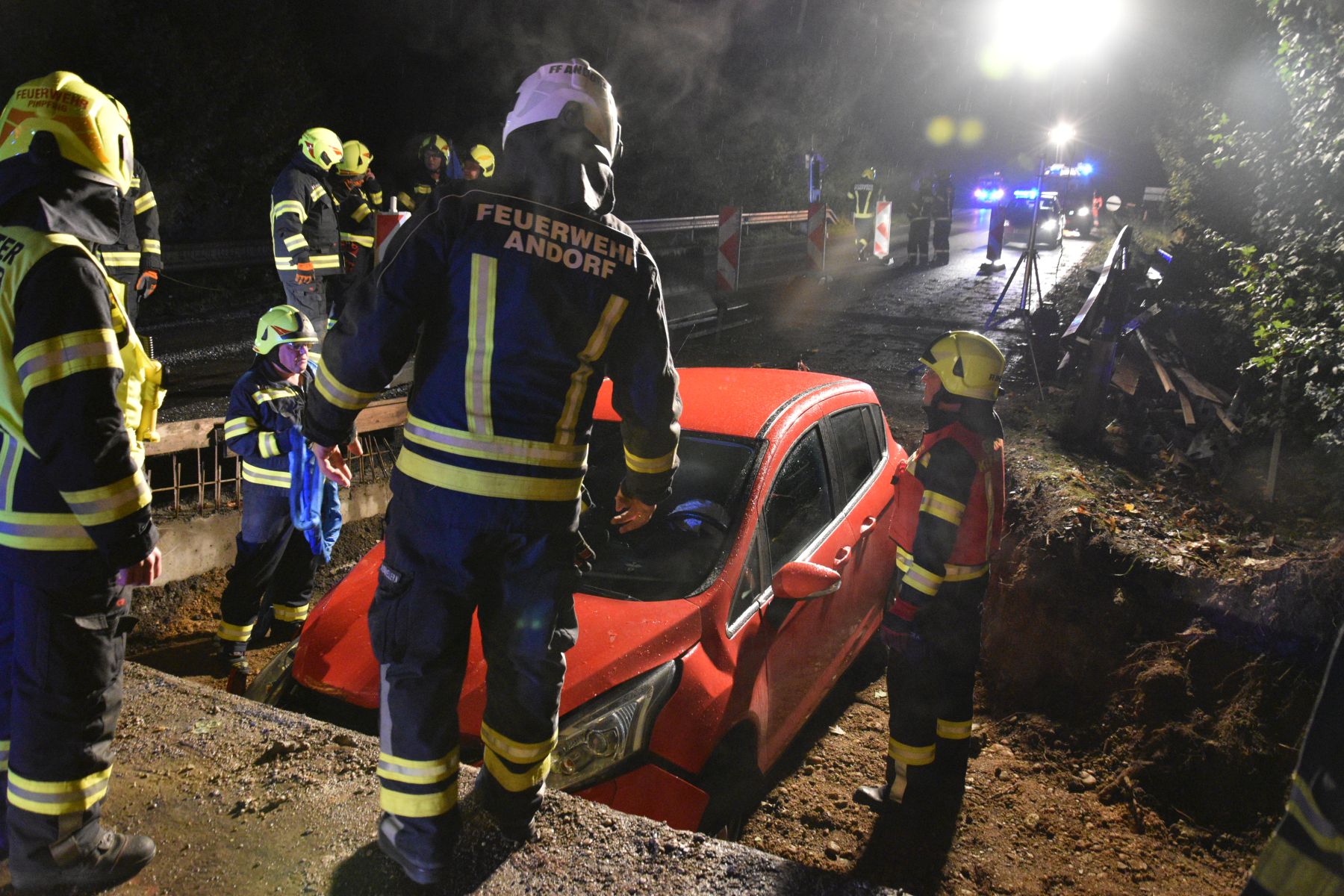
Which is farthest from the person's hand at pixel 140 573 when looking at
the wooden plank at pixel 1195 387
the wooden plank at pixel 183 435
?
the wooden plank at pixel 1195 387

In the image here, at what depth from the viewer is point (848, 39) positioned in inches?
1351

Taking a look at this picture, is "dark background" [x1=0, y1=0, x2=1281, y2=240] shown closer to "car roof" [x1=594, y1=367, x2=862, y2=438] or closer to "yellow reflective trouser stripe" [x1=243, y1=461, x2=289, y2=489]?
"car roof" [x1=594, y1=367, x2=862, y2=438]

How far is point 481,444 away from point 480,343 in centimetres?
24

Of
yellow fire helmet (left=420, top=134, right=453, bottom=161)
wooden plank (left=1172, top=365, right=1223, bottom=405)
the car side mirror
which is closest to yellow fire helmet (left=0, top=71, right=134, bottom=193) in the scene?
the car side mirror

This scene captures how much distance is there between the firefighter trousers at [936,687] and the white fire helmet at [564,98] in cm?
229

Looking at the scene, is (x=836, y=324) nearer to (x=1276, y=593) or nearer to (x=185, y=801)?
(x=1276, y=593)

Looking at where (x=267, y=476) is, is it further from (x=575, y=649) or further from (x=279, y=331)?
(x=575, y=649)

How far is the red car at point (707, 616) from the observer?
2699 millimetres

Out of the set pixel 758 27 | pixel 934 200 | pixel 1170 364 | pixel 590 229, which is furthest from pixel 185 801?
pixel 758 27

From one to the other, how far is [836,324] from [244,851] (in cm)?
1142

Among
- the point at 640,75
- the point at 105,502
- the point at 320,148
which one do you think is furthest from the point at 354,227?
the point at 640,75

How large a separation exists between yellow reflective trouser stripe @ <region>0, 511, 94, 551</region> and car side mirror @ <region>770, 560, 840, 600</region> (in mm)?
2139

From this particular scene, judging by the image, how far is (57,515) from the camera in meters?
2.12

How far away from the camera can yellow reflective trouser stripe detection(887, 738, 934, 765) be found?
11.6 ft
